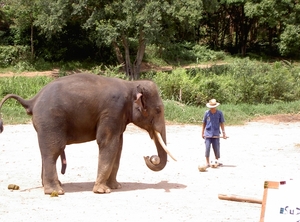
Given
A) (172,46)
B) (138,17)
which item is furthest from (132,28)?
(172,46)

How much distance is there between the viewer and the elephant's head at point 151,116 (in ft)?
34.1

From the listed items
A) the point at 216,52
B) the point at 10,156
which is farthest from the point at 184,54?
the point at 10,156

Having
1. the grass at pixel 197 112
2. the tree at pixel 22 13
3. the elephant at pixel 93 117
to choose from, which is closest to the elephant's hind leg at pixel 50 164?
the elephant at pixel 93 117

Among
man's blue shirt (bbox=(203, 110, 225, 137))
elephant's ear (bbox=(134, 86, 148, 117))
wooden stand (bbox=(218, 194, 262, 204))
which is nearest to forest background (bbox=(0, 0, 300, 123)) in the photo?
man's blue shirt (bbox=(203, 110, 225, 137))

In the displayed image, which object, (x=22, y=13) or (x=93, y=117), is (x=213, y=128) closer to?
(x=93, y=117)

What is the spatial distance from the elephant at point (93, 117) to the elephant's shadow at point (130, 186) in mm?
425

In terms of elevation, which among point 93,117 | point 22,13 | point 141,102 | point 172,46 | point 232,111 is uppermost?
point 22,13

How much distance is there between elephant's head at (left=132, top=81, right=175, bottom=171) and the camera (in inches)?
409

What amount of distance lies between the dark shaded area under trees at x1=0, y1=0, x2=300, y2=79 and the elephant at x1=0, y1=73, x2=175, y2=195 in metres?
19.7

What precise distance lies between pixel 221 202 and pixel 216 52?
117 feet

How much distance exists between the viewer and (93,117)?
398 inches

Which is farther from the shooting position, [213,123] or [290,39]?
[290,39]

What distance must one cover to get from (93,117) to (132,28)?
21828mm

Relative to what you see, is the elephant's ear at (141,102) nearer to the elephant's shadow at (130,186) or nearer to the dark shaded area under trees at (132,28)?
the elephant's shadow at (130,186)
